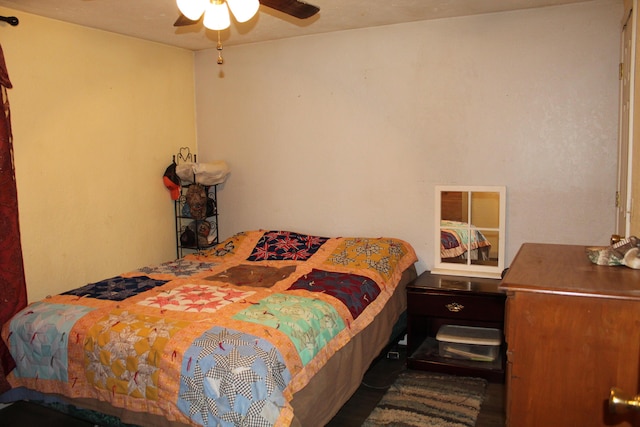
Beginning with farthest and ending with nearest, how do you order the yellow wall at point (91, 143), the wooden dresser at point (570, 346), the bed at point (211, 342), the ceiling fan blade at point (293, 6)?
the yellow wall at point (91, 143) < the ceiling fan blade at point (293, 6) < the bed at point (211, 342) < the wooden dresser at point (570, 346)

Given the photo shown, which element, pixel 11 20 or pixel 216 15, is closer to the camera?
pixel 216 15

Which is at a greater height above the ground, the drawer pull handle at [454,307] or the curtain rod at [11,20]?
the curtain rod at [11,20]

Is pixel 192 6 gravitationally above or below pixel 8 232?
above

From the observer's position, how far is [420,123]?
144 inches

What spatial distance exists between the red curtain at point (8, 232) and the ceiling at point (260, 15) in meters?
0.51

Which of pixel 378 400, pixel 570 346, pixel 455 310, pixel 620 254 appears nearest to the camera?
pixel 570 346

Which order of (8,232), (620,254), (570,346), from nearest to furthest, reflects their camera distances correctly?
(570,346) < (620,254) < (8,232)

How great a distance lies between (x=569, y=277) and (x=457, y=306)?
2.02m

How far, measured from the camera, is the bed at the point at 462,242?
3.61 metres

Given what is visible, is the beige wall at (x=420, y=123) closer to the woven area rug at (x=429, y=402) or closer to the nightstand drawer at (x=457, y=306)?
the nightstand drawer at (x=457, y=306)

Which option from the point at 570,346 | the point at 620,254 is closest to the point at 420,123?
the point at 620,254

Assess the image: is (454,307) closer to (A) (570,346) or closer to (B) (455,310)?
(B) (455,310)

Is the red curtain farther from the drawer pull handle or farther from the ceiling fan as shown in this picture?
the drawer pull handle

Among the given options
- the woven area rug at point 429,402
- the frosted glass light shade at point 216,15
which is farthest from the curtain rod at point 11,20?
the woven area rug at point 429,402
